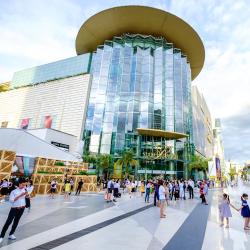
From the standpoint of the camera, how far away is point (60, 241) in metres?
6.07

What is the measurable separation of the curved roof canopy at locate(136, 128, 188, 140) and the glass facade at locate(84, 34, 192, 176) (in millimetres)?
1204

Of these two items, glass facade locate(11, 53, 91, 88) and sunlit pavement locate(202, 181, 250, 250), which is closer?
sunlit pavement locate(202, 181, 250, 250)

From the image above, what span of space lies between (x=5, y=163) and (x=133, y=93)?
1323 inches

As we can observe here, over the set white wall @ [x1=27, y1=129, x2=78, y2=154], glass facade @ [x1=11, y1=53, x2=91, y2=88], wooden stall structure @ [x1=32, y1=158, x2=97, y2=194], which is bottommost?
wooden stall structure @ [x1=32, y1=158, x2=97, y2=194]

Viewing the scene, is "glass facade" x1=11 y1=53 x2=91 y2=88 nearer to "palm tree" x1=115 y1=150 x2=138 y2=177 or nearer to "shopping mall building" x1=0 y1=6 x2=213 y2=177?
"shopping mall building" x1=0 y1=6 x2=213 y2=177

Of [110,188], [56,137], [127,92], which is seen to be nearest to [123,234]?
[110,188]

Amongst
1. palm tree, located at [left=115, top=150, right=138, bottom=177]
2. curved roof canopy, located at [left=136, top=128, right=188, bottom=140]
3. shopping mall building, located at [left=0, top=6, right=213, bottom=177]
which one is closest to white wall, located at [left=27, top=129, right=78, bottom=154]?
shopping mall building, located at [left=0, top=6, right=213, bottom=177]

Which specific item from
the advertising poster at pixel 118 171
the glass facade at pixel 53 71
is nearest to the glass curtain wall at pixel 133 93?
the advertising poster at pixel 118 171

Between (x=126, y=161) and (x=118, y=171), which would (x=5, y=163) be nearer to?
(x=126, y=161)

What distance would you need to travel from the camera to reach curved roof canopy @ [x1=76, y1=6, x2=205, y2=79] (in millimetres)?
48875

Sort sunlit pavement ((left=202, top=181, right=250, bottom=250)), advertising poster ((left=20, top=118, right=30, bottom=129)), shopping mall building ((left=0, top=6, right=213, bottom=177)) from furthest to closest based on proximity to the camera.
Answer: advertising poster ((left=20, top=118, right=30, bottom=129))
shopping mall building ((left=0, top=6, right=213, bottom=177))
sunlit pavement ((left=202, top=181, right=250, bottom=250))

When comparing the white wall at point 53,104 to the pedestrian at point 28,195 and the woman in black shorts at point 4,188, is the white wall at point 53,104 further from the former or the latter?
the pedestrian at point 28,195

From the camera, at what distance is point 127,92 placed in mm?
46188

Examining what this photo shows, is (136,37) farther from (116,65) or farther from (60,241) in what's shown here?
(60,241)
